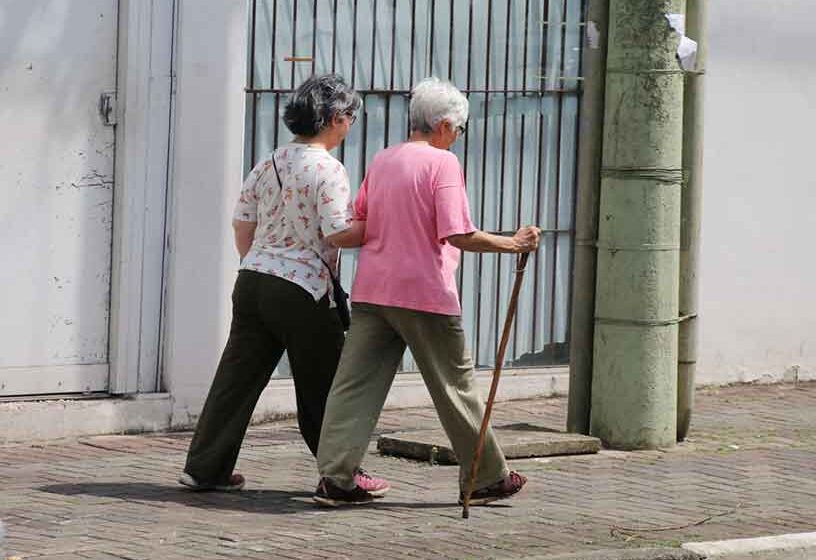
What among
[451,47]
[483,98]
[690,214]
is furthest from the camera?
[483,98]

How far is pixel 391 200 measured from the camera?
718 centimetres

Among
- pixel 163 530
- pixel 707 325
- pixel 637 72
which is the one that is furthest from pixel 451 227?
pixel 707 325

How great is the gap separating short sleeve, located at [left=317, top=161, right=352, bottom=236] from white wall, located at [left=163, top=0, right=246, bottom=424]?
6.92 ft

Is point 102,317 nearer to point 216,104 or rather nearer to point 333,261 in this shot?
point 216,104

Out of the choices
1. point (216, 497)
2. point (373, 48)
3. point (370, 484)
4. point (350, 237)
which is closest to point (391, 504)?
point (370, 484)

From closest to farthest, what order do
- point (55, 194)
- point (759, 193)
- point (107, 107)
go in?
1. point (55, 194)
2. point (107, 107)
3. point (759, 193)

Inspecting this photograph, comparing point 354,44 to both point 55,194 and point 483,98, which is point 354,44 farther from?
point 55,194

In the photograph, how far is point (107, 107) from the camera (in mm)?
9039

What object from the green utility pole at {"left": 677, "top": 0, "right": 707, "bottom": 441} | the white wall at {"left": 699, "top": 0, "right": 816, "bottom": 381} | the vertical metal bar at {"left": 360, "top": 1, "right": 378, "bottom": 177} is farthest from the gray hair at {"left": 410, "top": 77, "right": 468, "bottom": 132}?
the white wall at {"left": 699, "top": 0, "right": 816, "bottom": 381}

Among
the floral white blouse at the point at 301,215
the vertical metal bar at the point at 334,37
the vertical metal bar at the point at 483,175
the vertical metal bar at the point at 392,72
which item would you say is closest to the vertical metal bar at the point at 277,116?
the vertical metal bar at the point at 334,37

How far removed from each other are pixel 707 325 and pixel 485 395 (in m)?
1.81

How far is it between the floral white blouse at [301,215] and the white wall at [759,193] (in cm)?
445

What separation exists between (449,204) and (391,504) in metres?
1.30

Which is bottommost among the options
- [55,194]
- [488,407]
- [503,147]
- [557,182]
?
[488,407]
